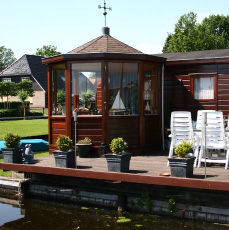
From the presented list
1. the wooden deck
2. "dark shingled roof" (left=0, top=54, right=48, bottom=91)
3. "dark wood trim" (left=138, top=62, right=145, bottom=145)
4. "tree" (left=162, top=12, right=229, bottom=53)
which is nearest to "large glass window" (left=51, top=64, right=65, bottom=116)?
the wooden deck

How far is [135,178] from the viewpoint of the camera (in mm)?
6637

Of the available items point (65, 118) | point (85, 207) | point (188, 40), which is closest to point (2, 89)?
point (188, 40)

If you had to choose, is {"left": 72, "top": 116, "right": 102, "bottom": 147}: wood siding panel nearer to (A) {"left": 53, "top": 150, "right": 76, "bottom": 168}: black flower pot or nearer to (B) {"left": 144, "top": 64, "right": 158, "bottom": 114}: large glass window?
(B) {"left": 144, "top": 64, "right": 158, "bottom": 114}: large glass window

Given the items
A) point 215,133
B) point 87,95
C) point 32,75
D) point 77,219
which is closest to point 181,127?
point 215,133

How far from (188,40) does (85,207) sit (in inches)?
1199

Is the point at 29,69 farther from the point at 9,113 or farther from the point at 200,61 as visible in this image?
the point at 200,61

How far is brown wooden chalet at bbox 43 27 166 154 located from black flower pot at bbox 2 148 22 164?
1556mm

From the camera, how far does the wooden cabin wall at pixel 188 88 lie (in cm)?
1134

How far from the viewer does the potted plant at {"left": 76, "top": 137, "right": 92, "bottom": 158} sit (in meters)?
9.27

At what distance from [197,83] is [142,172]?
536 centimetres

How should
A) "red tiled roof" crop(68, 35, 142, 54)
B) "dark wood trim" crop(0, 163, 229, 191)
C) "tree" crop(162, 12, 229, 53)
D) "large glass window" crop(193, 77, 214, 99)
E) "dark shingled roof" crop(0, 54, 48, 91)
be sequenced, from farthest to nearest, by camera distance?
"dark shingled roof" crop(0, 54, 48, 91) → "tree" crop(162, 12, 229, 53) → "large glass window" crop(193, 77, 214, 99) → "red tiled roof" crop(68, 35, 142, 54) → "dark wood trim" crop(0, 163, 229, 191)

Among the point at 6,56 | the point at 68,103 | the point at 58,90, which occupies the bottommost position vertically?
the point at 68,103

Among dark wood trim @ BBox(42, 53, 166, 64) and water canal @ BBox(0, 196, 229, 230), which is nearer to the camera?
water canal @ BBox(0, 196, 229, 230)

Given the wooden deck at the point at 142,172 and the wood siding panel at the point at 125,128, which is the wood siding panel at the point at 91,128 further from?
the wooden deck at the point at 142,172
